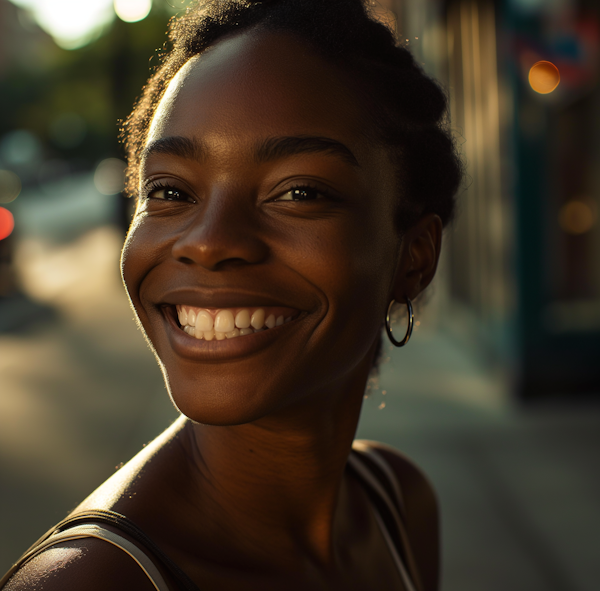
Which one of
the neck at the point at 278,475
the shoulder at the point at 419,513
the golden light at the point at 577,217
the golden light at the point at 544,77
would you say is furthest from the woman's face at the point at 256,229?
the golden light at the point at 577,217

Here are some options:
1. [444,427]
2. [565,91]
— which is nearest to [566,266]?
[565,91]

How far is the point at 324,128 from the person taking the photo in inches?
54.0

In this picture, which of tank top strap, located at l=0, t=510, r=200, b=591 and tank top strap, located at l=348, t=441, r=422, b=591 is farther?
tank top strap, located at l=348, t=441, r=422, b=591

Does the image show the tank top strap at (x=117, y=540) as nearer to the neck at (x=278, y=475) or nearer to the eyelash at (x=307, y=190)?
the neck at (x=278, y=475)

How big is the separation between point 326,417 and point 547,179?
227 inches

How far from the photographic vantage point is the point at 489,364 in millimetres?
7547

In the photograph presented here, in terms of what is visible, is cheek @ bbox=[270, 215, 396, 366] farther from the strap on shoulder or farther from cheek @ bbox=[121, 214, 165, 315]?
the strap on shoulder

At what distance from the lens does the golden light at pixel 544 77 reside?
657 centimetres

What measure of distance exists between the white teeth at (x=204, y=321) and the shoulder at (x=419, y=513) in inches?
34.3

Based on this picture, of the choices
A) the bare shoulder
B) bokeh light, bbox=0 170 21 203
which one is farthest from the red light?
the bare shoulder

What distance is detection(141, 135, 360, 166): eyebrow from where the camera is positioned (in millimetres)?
1329

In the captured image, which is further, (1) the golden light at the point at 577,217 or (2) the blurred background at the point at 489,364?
(1) the golden light at the point at 577,217

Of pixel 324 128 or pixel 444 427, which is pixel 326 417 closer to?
pixel 324 128

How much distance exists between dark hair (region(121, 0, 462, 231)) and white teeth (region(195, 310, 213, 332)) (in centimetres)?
52
